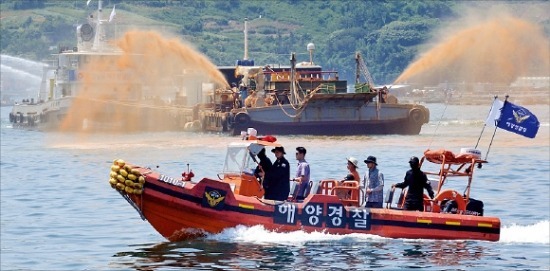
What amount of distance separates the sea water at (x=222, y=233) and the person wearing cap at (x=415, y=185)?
0.95 metres

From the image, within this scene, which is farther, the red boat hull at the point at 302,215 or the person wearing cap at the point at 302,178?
the person wearing cap at the point at 302,178

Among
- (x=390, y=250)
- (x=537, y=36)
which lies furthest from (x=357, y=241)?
(x=537, y=36)

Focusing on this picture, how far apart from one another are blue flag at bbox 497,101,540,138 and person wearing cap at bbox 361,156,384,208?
322 cm

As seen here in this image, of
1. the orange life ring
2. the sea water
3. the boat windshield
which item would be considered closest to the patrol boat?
the orange life ring

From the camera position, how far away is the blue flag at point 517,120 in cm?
3362

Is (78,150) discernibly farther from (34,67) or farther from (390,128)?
(34,67)

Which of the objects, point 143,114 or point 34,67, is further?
point 34,67

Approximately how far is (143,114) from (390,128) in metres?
23.8

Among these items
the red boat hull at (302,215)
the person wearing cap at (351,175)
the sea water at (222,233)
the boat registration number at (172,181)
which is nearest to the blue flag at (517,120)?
the red boat hull at (302,215)

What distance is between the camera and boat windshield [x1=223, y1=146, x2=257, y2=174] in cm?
3381

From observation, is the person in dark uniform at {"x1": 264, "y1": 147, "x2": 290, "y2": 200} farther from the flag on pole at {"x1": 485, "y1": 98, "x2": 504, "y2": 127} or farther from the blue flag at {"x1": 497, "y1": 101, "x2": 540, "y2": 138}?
the blue flag at {"x1": 497, "y1": 101, "x2": 540, "y2": 138}

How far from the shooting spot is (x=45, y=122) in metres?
112

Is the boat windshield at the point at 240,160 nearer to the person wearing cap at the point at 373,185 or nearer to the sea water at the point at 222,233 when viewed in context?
the sea water at the point at 222,233

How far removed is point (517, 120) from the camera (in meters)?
33.7
